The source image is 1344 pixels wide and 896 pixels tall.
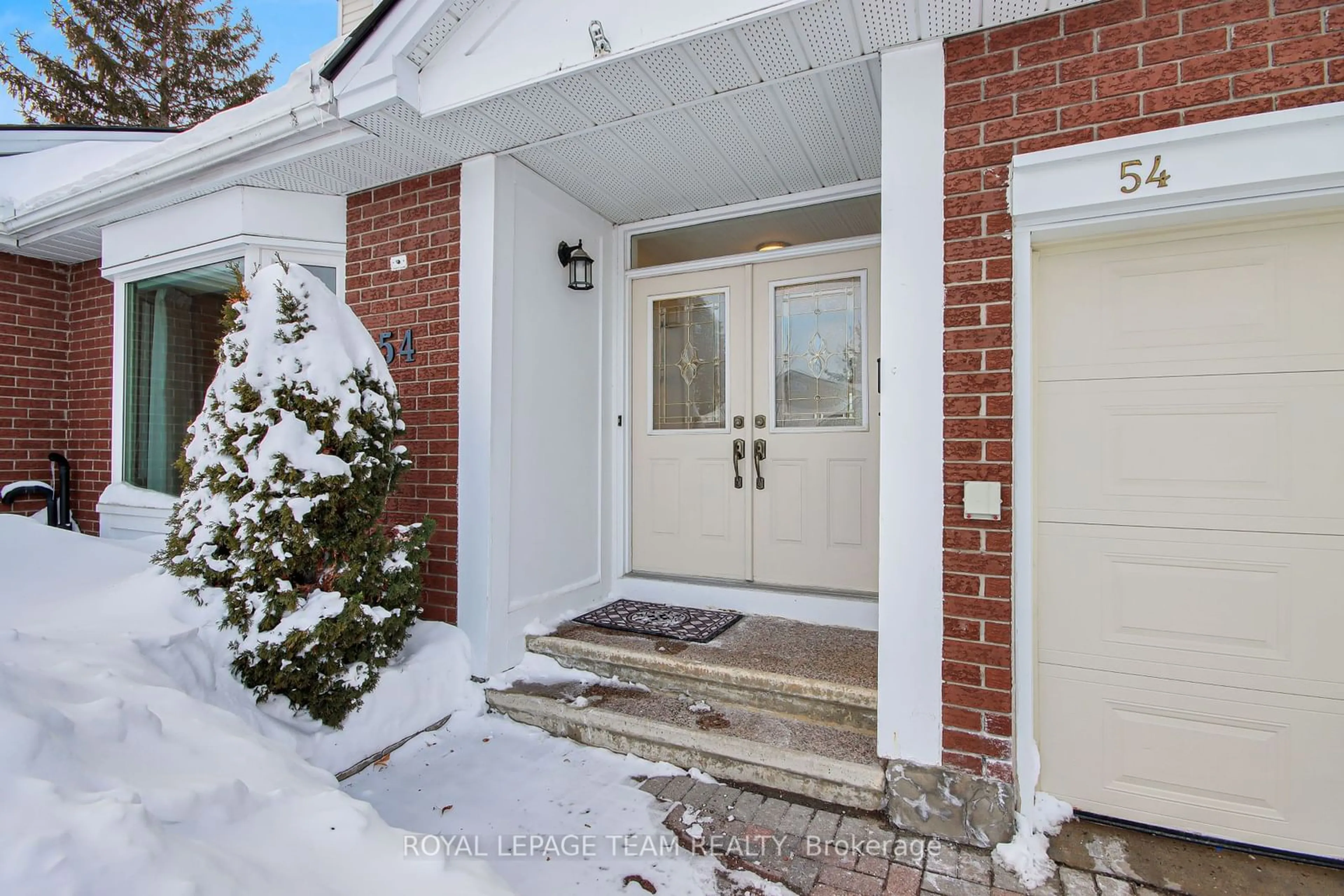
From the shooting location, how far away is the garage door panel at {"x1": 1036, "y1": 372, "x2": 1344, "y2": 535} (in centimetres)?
201

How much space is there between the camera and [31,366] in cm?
493

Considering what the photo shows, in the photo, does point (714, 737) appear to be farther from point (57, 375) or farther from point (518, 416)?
point (57, 375)

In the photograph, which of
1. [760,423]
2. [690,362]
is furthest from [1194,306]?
[690,362]

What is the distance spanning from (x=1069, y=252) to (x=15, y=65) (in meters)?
14.1

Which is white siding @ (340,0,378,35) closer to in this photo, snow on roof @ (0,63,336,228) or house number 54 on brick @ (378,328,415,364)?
snow on roof @ (0,63,336,228)

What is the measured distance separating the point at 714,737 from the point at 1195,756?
1.67 m

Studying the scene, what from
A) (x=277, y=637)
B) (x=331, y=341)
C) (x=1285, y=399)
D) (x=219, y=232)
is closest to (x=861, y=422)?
(x=1285, y=399)

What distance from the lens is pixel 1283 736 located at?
6.68 ft

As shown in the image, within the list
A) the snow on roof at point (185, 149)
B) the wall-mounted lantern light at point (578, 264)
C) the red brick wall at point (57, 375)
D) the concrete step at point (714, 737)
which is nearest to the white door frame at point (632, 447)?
the wall-mounted lantern light at point (578, 264)

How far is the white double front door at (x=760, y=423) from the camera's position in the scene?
11.8 feet

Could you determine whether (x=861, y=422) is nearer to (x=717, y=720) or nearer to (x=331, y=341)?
(x=717, y=720)

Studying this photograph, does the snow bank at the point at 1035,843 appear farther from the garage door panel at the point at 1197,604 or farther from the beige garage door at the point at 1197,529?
the garage door panel at the point at 1197,604

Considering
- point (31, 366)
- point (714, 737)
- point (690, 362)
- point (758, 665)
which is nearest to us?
point (714, 737)

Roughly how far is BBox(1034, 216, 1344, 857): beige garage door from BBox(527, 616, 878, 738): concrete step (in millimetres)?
731
